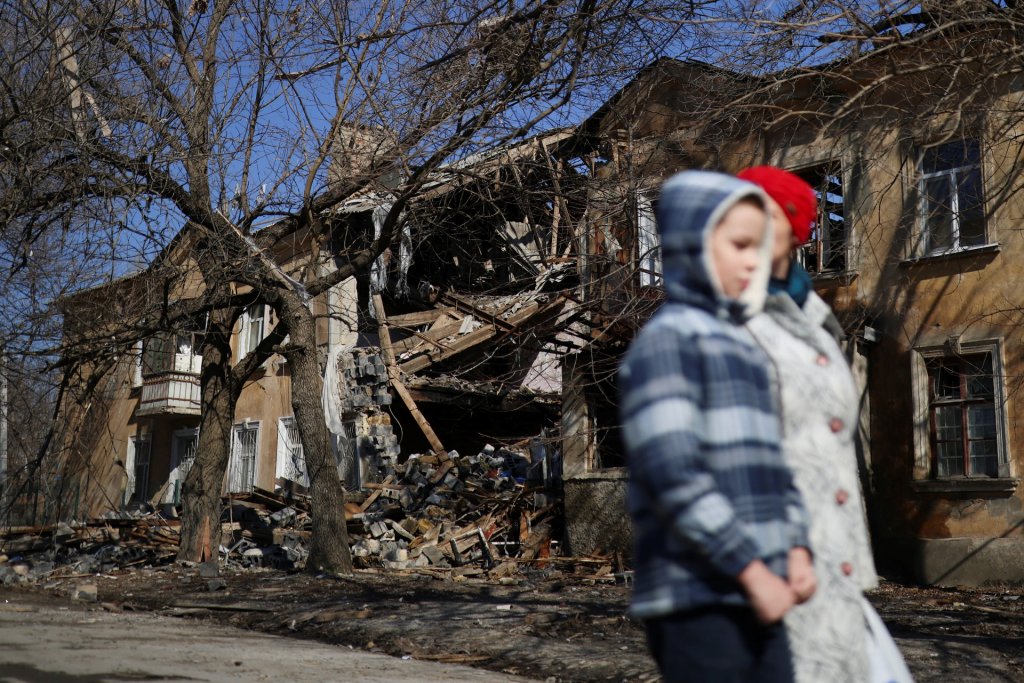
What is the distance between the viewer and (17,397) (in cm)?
1404

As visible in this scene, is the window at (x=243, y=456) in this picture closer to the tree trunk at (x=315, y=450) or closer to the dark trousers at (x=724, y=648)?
the tree trunk at (x=315, y=450)

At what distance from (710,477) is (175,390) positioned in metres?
29.2

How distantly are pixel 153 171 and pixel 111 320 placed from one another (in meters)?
2.56

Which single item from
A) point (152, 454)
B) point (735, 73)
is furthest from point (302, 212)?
point (152, 454)

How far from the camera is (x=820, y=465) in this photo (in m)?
2.46

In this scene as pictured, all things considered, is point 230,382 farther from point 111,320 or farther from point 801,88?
point 801,88

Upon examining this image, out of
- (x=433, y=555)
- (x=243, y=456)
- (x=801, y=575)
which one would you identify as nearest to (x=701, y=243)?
(x=801, y=575)

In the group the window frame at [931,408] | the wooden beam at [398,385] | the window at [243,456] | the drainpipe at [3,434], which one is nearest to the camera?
the drainpipe at [3,434]

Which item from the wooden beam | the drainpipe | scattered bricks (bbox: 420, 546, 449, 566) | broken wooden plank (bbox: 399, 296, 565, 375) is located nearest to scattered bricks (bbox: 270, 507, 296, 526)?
scattered bricks (bbox: 420, 546, 449, 566)

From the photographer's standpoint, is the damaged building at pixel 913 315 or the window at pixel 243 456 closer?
the damaged building at pixel 913 315

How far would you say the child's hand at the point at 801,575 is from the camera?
2.26 metres

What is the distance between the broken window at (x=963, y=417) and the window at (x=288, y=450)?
1560 cm

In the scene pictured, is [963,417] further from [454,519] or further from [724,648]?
[724,648]

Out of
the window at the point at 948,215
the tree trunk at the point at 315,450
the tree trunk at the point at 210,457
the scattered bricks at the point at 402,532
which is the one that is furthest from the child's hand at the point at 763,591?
the scattered bricks at the point at 402,532
